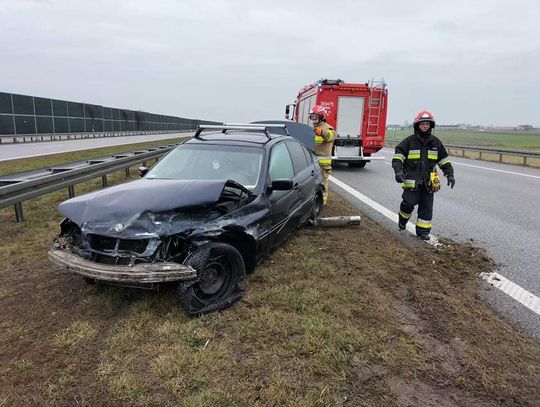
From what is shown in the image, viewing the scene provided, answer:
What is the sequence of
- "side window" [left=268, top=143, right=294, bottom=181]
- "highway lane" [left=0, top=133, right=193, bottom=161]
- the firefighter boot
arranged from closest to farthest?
"side window" [left=268, top=143, right=294, bottom=181], the firefighter boot, "highway lane" [left=0, top=133, right=193, bottom=161]

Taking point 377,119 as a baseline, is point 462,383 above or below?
below

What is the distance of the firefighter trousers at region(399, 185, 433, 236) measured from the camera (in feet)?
21.7

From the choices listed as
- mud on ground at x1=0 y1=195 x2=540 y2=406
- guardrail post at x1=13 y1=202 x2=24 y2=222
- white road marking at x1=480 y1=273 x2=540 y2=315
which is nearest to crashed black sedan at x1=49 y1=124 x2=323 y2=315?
mud on ground at x1=0 y1=195 x2=540 y2=406

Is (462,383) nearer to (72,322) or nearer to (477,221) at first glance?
(72,322)

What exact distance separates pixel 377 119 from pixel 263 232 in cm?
1330

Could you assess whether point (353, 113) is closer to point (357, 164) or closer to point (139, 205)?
point (357, 164)

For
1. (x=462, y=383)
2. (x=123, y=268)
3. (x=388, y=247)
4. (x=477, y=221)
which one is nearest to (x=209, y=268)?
(x=123, y=268)

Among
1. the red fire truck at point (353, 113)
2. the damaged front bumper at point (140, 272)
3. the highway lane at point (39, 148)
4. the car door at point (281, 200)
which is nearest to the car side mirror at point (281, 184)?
the car door at point (281, 200)

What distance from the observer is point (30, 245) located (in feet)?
19.3

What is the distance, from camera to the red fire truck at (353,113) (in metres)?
16.6

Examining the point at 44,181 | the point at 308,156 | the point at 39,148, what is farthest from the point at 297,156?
the point at 39,148

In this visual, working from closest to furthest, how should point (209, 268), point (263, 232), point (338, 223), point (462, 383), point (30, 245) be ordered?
point (462, 383)
point (209, 268)
point (263, 232)
point (30, 245)
point (338, 223)

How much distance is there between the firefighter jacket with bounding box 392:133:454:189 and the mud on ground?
2069 millimetres

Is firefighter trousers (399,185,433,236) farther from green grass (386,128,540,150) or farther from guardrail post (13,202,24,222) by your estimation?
green grass (386,128,540,150)
